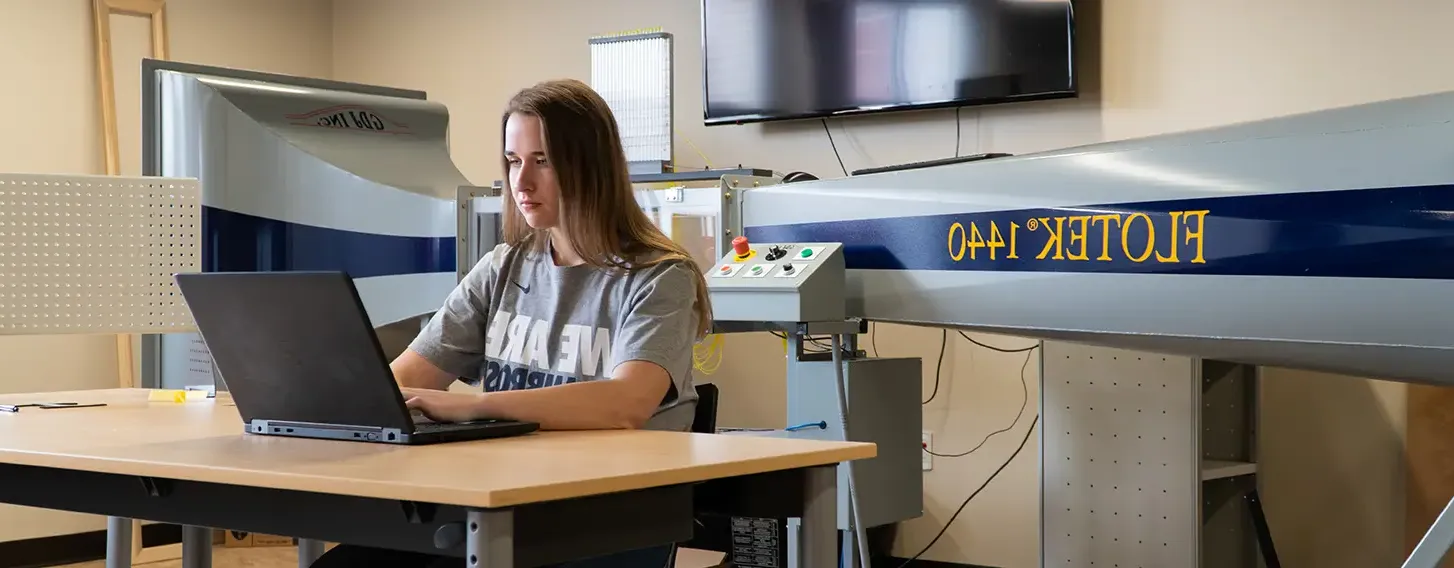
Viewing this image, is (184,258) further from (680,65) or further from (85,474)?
(680,65)

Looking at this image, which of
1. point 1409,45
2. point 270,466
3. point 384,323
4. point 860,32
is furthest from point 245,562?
point 1409,45

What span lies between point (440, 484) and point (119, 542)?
1307mm

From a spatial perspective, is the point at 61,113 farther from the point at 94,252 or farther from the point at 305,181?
the point at 94,252

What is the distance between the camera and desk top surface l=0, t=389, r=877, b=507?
4.01ft

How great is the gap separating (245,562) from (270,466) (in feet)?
10.7

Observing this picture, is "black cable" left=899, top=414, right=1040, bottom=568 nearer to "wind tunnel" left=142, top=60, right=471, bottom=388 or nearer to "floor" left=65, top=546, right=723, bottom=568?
"wind tunnel" left=142, top=60, right=471, bottom=388

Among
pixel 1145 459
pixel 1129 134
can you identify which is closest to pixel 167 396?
pixel 1145 459

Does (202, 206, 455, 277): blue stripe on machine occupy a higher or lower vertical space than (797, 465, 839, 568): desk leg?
higher

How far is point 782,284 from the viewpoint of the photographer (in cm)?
285

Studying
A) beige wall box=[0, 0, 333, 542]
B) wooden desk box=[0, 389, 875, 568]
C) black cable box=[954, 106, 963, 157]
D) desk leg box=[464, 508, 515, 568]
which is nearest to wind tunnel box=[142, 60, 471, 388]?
beige wall box=[0, 0, 333, 542]

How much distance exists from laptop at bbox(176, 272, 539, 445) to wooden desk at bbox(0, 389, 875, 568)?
0.10ft

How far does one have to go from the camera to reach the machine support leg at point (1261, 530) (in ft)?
10.0

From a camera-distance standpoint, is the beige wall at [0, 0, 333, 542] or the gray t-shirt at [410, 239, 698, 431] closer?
the gray t-shirt at [410, 239, 698, 431]

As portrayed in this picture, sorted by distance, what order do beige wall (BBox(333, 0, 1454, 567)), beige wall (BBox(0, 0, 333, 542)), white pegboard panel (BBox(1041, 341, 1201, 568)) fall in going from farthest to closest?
beige wall (BBox(0, 0, 333, 542)) < beige wall (BBox(333, 0, 1454, 567)) < white pegboard panel (BBox(1041, 341, 1201, 568))
